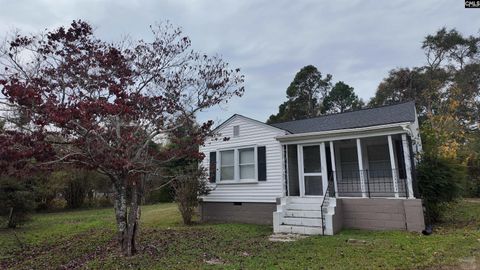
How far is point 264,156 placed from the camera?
38.8 ft

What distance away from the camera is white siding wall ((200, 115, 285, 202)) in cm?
1141

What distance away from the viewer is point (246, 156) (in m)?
12.4

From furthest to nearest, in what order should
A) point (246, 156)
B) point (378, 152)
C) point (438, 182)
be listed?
1. point (246, 156)
2. point (378, 152)
3. point (438, 182)

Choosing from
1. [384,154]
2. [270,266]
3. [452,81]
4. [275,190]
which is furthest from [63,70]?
[452,81]

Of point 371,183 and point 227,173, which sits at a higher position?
point 227,173

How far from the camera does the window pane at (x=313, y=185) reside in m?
11.2

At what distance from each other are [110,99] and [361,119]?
8816 mm

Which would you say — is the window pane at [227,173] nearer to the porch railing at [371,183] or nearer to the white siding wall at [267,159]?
the white siding wall at [267,159]

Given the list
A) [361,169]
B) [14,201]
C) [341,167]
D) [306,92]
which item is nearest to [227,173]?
[341,167]

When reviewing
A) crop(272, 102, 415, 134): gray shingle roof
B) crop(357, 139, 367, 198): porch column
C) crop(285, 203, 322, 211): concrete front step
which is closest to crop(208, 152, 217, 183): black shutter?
crop(272, 102, 415, 134): gray shingle roof

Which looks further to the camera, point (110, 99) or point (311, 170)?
point (311, 170)

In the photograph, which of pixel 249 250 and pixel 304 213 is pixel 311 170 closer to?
pixel 304 213

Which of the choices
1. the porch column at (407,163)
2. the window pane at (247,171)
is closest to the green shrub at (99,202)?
the window pane at (247,171)

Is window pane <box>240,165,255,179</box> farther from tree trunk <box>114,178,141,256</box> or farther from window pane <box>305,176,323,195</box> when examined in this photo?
tree trunk <box>114,178,141,256</box>
